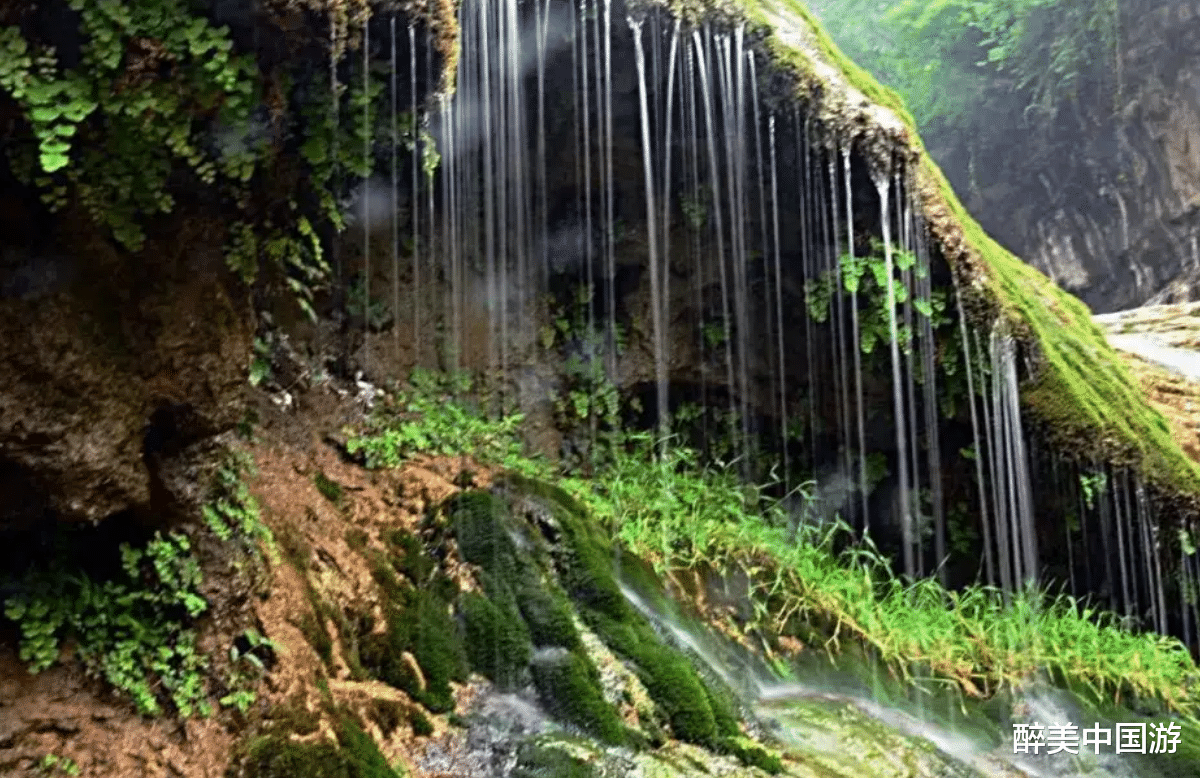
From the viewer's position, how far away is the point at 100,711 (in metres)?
3.75

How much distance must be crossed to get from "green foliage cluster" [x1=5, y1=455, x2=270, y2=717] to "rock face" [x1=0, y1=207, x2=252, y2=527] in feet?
0.77

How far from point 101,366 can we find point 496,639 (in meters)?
2.49

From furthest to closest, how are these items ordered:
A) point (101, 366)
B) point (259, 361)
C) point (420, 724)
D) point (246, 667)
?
point (259, 361) < point (420, 724) < point (246, 667) < point (101, 366)

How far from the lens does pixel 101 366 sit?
3.90 meters

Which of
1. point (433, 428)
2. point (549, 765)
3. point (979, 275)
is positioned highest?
point (979, 275)

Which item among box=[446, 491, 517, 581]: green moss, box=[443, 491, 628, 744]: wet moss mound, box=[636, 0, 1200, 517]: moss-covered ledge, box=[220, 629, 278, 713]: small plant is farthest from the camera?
box=[636, 0, 1200, 517]: moss-covered ledge

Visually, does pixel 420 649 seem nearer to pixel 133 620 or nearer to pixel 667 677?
pixel 667 677

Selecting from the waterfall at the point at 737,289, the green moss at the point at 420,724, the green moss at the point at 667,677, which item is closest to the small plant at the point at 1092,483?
the waterfall at the point at 737,289

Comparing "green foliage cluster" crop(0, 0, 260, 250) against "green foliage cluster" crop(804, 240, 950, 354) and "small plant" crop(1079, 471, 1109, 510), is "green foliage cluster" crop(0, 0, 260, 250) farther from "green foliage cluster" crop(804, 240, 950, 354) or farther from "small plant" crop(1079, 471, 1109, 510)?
"small plant" crop(1079, 471, 1109, 510)

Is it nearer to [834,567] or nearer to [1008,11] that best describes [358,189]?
[834,567]

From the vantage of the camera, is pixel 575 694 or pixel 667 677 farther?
pixel 667 677

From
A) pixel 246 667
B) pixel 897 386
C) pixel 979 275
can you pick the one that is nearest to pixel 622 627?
pixel 246 667

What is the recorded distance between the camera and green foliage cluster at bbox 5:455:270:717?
381cm

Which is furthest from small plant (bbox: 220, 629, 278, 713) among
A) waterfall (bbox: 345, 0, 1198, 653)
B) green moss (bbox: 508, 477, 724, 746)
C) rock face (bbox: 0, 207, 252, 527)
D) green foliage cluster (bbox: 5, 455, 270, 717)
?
waterfall (bbox: 345, 0, 1198, 653)
